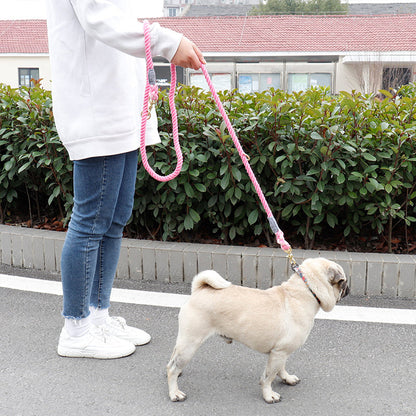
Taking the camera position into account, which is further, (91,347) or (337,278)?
(91,347)

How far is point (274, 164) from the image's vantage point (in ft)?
11.4

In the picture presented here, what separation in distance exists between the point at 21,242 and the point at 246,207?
1.67m

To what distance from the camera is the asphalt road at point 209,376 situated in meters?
2.14

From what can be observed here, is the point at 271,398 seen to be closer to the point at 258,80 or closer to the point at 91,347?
the point at 91,347

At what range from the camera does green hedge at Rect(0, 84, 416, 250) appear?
337cm

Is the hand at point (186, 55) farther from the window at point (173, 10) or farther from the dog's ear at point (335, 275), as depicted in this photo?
the window at point (173, 10)

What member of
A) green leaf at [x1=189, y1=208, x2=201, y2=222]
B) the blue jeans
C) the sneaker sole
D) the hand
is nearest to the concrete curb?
green leaf at [x1=189, y1=208, x2=201, y2=222]

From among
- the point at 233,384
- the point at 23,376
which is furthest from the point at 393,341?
the point at 23,376

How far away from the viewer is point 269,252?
132 inches

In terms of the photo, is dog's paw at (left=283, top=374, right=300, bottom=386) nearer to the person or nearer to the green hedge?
the person

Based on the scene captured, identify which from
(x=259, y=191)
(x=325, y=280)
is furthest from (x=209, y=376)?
(x=259, y=191)

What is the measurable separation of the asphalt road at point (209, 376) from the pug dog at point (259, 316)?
0.13m

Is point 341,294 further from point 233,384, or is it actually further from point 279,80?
point 279,80

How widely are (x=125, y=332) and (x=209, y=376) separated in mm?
549
